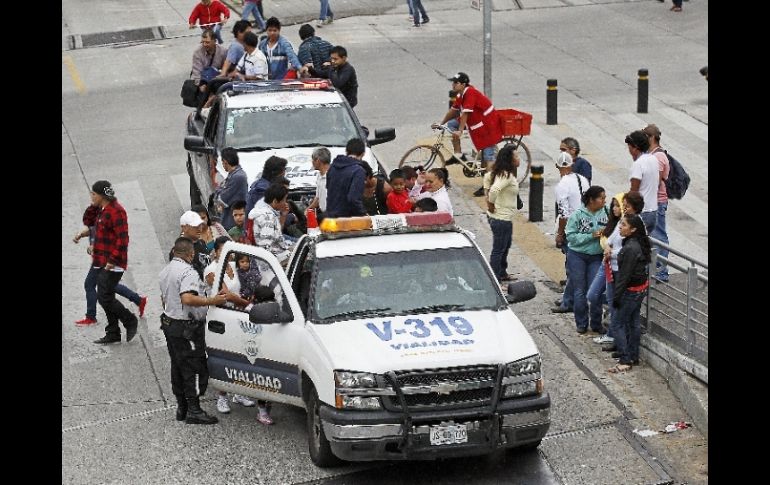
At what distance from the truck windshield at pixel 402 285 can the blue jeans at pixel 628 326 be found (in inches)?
74.7

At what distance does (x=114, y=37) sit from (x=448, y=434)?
22.5m

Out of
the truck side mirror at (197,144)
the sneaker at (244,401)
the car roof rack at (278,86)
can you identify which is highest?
the car roof rack at (278,86)

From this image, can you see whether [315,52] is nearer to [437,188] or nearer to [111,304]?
[437,188]

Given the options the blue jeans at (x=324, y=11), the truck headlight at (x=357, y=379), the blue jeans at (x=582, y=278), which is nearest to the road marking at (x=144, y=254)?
the blue jeans at (x=582, y=278)

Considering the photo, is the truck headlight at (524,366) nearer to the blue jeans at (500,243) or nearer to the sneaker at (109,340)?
the blue jeans at (500,243)

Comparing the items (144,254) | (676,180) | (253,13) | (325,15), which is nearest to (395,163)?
(144,254)

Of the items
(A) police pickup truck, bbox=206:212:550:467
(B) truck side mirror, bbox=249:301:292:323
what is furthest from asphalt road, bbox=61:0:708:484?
(B) truck side mirror, bbox=249:301:292:323

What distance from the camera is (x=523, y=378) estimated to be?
10117 millimetres

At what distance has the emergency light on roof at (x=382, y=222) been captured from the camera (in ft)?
37.0

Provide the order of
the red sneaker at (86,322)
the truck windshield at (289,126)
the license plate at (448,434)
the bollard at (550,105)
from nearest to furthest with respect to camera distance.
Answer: the license plate at (448,434) → the red sneaker at (86,322) → the truck windshield at (289,126) → the bollard at (550,105)
